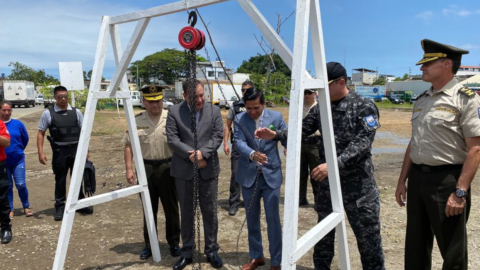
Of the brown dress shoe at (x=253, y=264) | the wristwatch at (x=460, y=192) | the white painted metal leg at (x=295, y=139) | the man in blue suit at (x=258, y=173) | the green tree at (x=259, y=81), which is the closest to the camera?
the white painted metal leg at (x=295, y=139)

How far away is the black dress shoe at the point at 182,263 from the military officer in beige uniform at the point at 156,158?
0.31 metres

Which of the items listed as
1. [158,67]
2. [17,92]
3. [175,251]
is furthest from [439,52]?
[158,67]

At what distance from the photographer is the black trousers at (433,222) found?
258 centimetres

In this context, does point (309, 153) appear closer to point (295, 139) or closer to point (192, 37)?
point (192, 37)

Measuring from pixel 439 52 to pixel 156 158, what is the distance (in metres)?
2.97

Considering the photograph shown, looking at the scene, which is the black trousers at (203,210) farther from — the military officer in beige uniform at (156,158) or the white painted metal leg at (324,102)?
the white painted metal leg at (324,102)

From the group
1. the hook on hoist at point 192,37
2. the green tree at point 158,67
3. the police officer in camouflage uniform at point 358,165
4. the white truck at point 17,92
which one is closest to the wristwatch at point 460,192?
→ the police officer in camouflage uniform at point 358,165

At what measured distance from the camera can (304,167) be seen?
18.1ft

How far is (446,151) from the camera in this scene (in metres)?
2.57

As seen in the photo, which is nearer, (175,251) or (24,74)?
(175,251)

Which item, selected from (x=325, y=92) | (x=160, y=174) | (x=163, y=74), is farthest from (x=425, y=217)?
(x=163, y=74)

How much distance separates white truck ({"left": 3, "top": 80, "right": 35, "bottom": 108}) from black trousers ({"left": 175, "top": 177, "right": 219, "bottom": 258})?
41.4 m

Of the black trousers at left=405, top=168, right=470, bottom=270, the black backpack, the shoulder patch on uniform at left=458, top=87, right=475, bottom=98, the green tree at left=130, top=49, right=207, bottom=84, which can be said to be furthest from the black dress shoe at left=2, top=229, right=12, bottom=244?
the green tree at left=130, top=49, right=207, bottom=84

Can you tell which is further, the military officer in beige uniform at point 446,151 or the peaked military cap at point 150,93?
the peaked military cap at point 150,93
